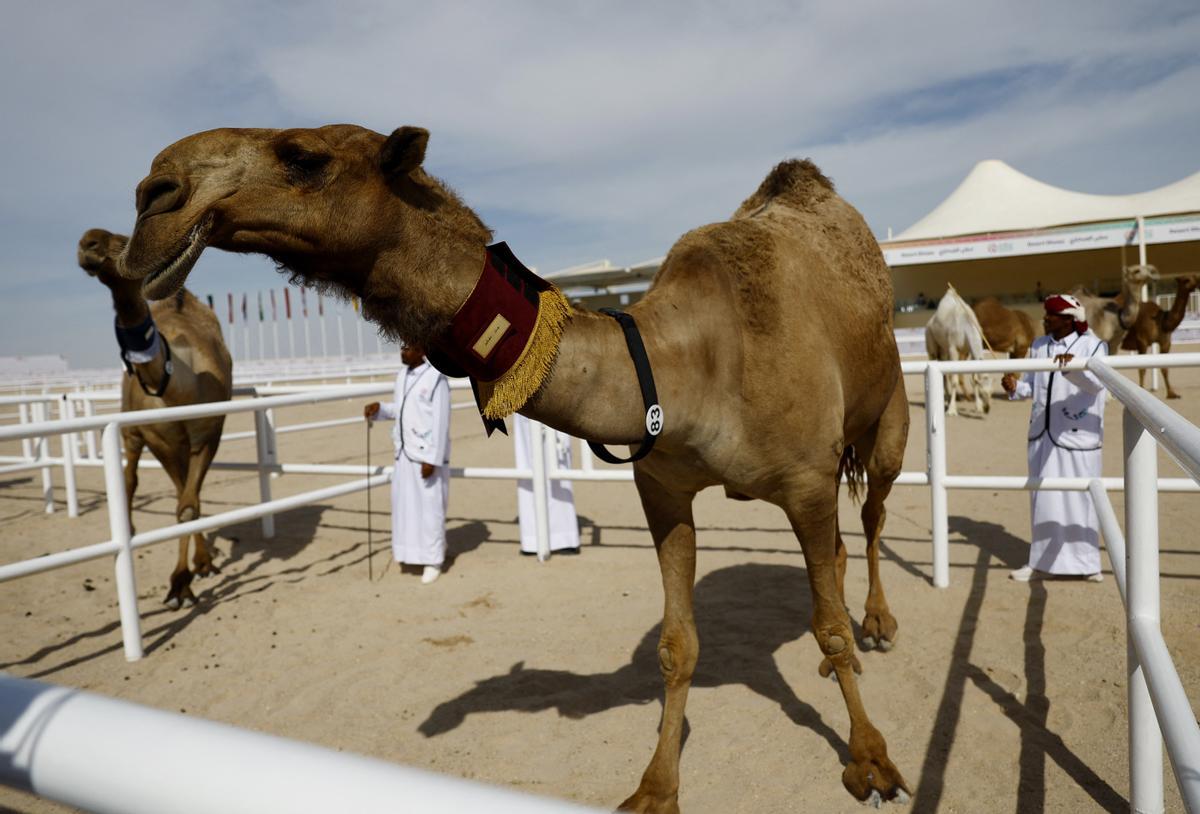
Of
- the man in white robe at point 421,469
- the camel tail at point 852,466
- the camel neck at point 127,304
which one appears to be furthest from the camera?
the man in white robe at point 421,469

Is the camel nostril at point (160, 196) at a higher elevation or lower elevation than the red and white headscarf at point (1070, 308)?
higher

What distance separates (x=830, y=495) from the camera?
2912 millimetres

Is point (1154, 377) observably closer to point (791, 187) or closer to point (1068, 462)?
point (1068, 462)

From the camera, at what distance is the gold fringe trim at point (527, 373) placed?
6.40ft

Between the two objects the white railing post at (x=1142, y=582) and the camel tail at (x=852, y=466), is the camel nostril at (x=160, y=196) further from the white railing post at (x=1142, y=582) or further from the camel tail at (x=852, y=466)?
the camel tail at (x=852, y=466)

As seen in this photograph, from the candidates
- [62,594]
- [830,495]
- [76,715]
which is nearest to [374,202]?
[76,715]

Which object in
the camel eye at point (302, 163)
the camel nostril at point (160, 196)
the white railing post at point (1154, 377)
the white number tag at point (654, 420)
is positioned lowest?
the white railing post at point (1154, 377)

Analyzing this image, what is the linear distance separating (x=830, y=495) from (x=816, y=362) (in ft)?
1.62

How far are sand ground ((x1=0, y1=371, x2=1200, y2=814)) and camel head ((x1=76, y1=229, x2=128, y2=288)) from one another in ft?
7.19

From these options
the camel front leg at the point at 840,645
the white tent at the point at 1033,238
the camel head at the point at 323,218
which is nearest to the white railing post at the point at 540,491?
the camel front leg at the point at 840,645

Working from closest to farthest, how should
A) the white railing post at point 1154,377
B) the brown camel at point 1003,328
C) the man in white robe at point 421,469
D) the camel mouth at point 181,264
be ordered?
the camel mouth at point 181,264 → the man in white robe at point 421,469 → the white railing post at point 1154,377 → the brown camel at point 1003,328

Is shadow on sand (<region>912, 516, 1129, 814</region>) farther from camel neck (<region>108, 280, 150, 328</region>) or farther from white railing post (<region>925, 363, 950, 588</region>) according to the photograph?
camel neck (<region>108, 280, 150, 328</region>)

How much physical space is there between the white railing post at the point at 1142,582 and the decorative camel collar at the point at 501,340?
4.53 ft

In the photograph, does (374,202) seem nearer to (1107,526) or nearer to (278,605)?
(1107,526)
